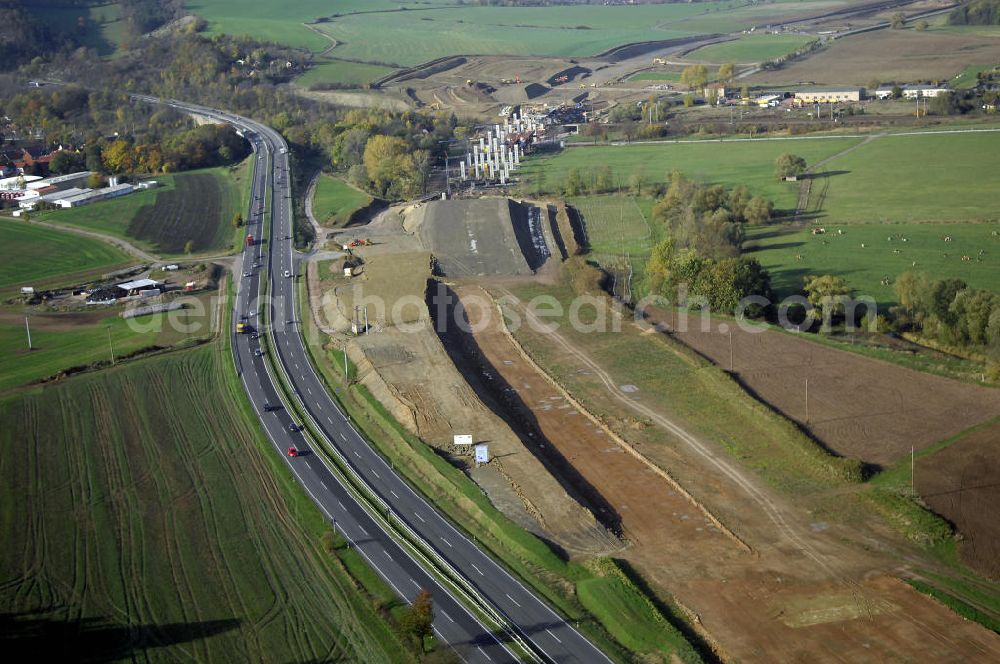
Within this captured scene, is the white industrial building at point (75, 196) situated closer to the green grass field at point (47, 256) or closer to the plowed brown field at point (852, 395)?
the green grass field at point (47, 256)

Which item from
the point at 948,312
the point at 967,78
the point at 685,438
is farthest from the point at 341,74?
the point at 685,438

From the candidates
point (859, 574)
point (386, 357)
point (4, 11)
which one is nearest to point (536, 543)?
point (859, 574)

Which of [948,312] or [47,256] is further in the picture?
[47,256]

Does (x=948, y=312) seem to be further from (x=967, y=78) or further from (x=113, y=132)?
(x=113, y=132)

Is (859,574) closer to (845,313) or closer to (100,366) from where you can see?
(845,313)

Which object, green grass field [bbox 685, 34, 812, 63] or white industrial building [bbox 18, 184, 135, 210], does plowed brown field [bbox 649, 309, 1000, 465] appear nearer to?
white industrial building [bbox 18, 184, 135, 210]

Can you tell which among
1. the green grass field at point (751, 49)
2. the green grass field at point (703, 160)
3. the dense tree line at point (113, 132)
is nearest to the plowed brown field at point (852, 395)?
the green grass field at point (703, 160)
